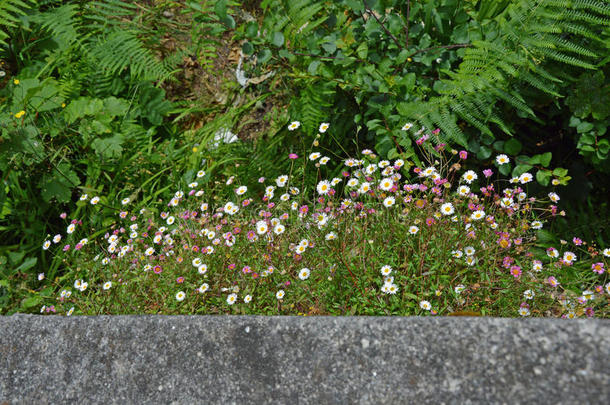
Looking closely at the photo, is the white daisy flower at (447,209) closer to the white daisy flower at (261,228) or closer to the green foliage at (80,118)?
the white daisy flower at (261,228)

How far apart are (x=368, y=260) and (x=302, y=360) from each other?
3.03 feet

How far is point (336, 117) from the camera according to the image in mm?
2807

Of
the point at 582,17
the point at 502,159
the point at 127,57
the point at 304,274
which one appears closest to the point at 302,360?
the point at 304,274

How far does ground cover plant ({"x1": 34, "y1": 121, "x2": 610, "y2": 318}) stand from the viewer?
2.04 m

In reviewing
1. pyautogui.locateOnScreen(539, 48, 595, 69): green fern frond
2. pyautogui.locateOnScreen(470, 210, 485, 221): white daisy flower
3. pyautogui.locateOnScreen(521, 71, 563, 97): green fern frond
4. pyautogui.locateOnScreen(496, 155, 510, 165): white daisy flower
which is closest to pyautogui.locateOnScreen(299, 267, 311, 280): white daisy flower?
pyautogui.locateOnScreen(470, 210, 485, 221): white daisy flower

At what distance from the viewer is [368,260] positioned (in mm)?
2139

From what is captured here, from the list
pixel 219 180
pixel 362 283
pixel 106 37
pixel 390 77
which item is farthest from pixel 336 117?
pixel 106 37

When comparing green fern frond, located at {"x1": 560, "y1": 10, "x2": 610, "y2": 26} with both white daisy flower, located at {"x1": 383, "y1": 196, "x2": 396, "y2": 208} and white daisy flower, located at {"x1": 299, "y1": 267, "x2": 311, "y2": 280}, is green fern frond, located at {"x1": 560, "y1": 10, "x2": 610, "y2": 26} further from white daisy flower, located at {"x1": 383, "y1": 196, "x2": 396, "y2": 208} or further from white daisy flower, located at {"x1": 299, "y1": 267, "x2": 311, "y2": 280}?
white daisy flower, located at {"x1": 299, "y1": 267, "x2": 311, "y2": 280}

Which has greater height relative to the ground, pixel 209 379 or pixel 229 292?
pixel 209 379

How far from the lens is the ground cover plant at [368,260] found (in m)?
2.04

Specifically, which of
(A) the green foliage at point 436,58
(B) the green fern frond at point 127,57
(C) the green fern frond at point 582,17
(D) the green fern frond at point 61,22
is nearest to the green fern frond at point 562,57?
(A) the green foliage at point 436,58

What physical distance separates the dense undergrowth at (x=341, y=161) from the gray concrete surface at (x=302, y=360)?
2.47 feet

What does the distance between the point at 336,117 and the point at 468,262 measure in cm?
117

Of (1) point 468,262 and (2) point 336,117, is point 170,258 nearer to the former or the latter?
(2) point 336,117
